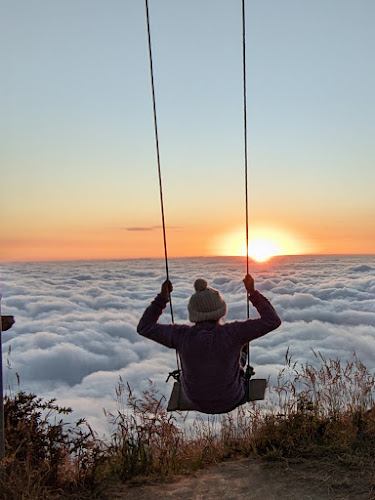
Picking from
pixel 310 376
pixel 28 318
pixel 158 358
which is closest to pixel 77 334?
pixel 28 318

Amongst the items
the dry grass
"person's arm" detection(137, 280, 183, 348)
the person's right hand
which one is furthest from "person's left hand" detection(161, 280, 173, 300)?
the dry grass

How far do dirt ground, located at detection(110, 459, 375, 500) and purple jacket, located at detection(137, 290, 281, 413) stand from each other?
102 cm

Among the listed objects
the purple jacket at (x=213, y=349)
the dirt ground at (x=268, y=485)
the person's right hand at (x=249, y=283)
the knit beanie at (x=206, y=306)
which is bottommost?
the dirt ground at (x=268, y=485)

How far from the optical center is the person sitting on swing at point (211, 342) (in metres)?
4.50

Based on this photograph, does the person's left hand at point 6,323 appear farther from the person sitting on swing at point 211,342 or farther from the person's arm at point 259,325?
the person's arm at point 259,325

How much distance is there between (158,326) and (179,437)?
195 cm

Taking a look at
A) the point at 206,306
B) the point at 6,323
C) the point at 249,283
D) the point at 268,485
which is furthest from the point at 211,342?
the point at 6,323

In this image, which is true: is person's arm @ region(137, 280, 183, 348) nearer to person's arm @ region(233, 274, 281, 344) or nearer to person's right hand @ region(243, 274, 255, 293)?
person's arm @ region(233, 274, 281, 344)

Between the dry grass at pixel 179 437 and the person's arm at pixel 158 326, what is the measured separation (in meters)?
1.24

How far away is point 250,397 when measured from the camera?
4.79 metres

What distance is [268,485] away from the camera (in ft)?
17.4

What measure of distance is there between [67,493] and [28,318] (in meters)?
71.4

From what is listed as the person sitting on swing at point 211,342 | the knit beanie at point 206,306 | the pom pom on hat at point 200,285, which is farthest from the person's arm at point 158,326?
the pom pom on hat at point 200,285

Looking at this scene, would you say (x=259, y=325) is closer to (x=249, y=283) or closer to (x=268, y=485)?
(x=249, y=283)
